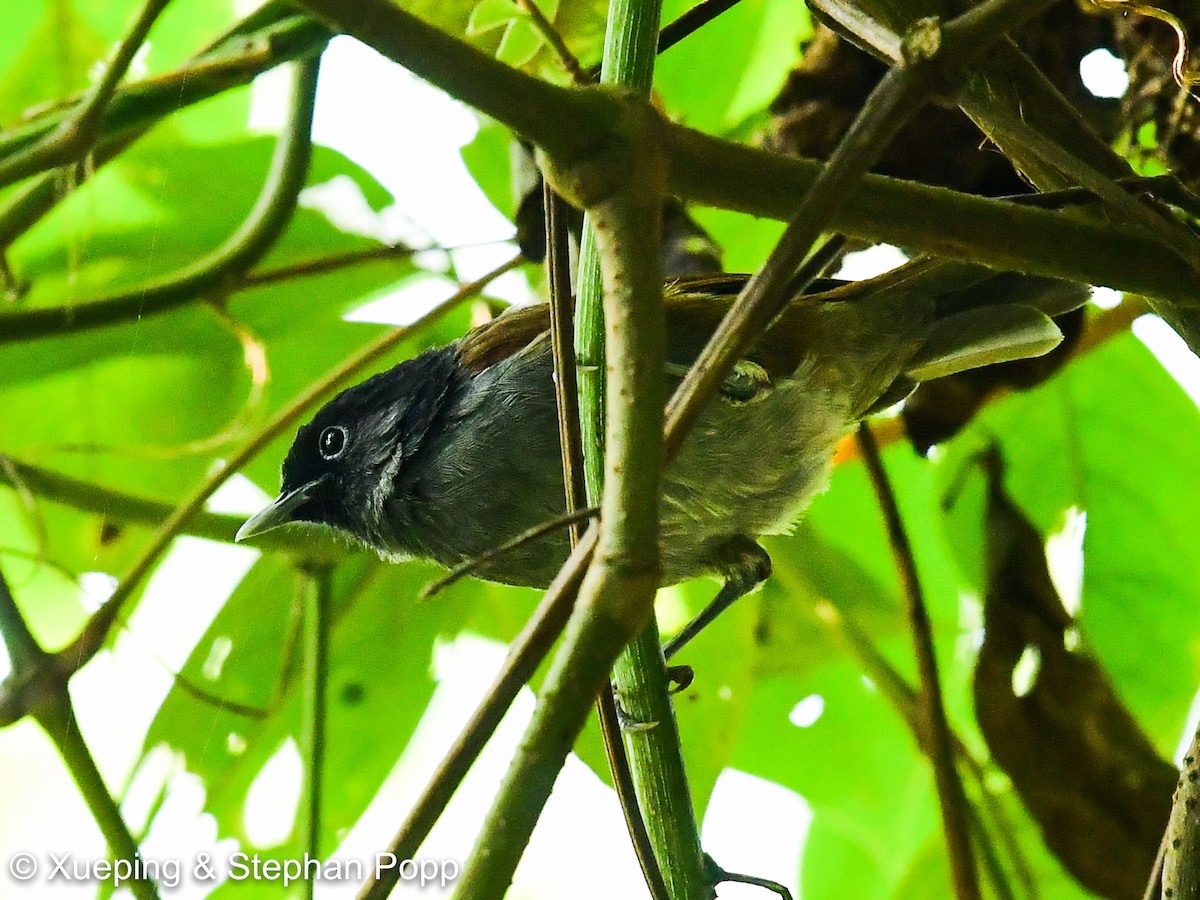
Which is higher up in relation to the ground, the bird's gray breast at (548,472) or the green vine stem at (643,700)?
the bird's gray breast at (548,472)

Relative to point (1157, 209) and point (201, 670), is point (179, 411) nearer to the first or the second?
point (201, 670)

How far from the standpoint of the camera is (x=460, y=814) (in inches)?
67.4

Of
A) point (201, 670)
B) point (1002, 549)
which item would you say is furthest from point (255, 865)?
point (1002, 549)

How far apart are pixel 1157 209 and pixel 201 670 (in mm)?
1747

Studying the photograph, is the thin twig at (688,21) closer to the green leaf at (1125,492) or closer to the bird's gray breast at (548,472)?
the bird's gray breast at (548,472)

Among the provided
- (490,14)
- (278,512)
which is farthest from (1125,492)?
(278,512)

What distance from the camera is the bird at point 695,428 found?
213 cm

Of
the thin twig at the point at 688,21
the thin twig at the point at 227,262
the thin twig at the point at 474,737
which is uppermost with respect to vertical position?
the thin twig at the point at 227,262

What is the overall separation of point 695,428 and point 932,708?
0.78 m

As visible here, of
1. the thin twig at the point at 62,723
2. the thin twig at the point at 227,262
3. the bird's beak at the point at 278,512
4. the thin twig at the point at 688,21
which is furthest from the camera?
the bird's beak at the point at 278,512

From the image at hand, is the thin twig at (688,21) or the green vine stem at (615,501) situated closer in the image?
the green vine stem at (615,501)

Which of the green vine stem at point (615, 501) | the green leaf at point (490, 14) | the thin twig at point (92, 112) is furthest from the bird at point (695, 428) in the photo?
the green vine stem at point (615, 501)

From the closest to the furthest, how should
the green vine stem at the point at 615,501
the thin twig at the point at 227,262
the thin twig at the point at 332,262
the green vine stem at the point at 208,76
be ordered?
the green vine stem at the point at 615,501 → the green vine stem at the point at 208,76 → the thin twig at the point at 227,262 → the thin twig at the point at 332,262

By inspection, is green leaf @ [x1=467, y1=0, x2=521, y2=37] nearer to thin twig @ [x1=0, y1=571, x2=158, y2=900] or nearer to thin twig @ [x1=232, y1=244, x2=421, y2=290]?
thin twig @ [x1=232, y1=244, x2=421, y2=290]
